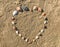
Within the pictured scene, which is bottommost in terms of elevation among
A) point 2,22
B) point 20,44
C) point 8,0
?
point 20,44

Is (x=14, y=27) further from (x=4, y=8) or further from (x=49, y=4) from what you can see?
(x=49, y=4)

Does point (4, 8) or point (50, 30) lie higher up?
point (4, 8)

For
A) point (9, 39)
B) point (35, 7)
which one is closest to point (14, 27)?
point (9, 39)

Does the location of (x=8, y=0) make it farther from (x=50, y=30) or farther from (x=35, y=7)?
(x=50, y=30)

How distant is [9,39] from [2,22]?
1.06 feet

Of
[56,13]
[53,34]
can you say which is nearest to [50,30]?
[53,34]

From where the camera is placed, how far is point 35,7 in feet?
12.8

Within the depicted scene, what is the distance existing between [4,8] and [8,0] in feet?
0.55

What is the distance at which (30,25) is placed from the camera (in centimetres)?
379

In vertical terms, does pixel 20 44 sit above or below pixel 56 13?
below

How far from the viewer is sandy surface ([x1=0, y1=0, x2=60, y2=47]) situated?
12.0 ft

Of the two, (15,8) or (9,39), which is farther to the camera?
(15,8)

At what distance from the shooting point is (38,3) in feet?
13.0

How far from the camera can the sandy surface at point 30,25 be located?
3664 mm
